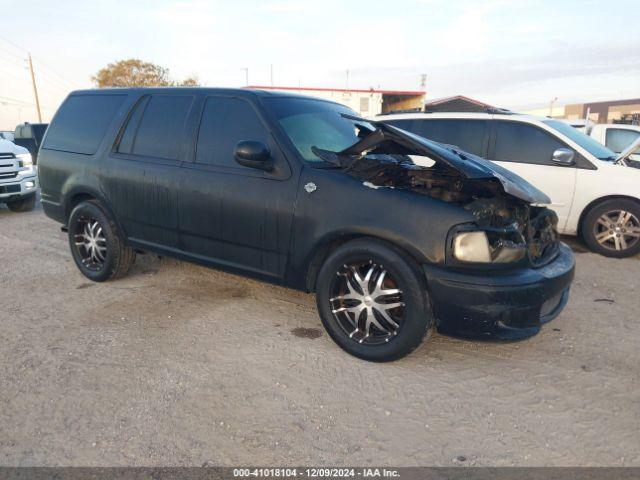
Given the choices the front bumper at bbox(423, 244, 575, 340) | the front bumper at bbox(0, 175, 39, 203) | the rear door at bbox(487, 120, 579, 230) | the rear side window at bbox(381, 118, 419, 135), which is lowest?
Result: the front bumper at bbox(0, 175, 39, 203)

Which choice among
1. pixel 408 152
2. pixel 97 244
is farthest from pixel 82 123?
pixel 408 152

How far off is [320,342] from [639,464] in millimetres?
1979

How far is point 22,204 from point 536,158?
30.1ft

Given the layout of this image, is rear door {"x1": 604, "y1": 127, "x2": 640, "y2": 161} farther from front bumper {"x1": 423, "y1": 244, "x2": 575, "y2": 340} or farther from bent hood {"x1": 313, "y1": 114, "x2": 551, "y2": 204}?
front bumper {"x1": 423, "y1": 244, "x2": 575, "y2": 340}

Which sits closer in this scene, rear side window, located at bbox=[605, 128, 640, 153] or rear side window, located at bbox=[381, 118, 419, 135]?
rear side window, located at bbox=[381, 118, 419, 135]

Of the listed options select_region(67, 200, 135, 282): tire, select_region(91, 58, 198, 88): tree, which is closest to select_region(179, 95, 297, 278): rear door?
select_region(67, 200, 135, 282): tire

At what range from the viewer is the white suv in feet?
18.8

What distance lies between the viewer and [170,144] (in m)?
3.88

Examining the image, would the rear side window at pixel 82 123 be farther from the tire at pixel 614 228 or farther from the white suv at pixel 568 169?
the tire at pixel 614 228

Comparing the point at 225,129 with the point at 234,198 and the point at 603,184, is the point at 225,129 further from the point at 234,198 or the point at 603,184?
the point at 603,184

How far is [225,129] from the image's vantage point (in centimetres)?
362

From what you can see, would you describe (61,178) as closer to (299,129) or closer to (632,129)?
(299,129)

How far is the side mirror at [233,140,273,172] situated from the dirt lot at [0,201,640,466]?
1.29m

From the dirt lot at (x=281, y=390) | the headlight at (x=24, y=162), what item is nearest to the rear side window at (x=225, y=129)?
the dirt lot at (x=281, y=390)
